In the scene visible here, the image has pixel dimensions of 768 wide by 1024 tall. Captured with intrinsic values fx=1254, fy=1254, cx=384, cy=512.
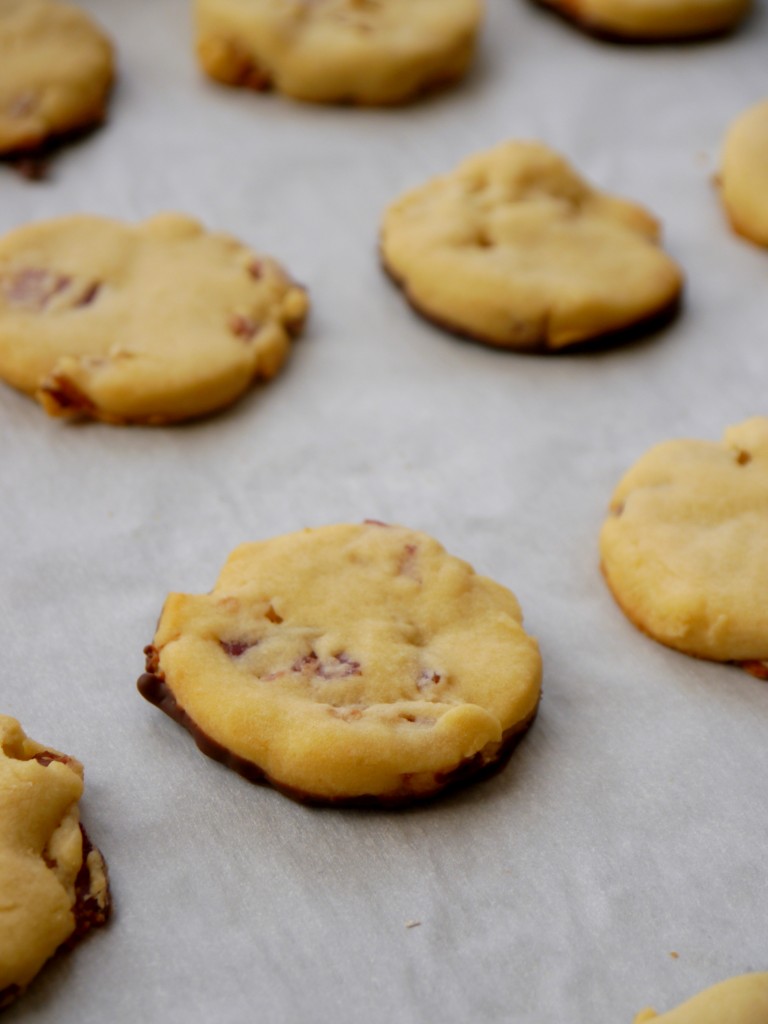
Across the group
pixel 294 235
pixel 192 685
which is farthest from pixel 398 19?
pixel 192 685

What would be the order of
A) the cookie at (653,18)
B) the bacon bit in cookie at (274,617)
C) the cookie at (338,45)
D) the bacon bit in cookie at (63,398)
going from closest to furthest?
the bacon bit in cookie at (274,617) < the bacon bit in cookie at (63,398) < the cookie at (338,45) < the cookie at (653,18)

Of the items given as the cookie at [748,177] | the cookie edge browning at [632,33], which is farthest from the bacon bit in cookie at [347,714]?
the cookie edge browning at [632,33]

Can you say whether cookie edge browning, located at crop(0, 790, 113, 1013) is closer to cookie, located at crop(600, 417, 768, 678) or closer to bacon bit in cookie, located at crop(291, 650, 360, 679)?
bacon bit in cookie, located at crop(291, 650, 360, 679)

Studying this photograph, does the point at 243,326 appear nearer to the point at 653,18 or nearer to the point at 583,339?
the point at 583,339

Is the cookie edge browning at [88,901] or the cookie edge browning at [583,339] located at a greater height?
the cookie edge browning at [583,339]

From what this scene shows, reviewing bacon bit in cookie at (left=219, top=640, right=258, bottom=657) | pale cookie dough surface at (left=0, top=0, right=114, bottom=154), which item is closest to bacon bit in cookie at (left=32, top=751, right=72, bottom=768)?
bacon bit in cookie at (left=219, top=640, right=258, bottom=657)

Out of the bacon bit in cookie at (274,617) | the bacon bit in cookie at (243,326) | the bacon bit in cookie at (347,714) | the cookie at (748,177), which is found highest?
the cookie at (748,177)

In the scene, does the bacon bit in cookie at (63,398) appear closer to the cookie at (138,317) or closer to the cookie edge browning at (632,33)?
the cookie at (138,317)

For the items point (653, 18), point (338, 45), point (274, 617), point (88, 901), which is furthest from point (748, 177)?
point (88, 901)
